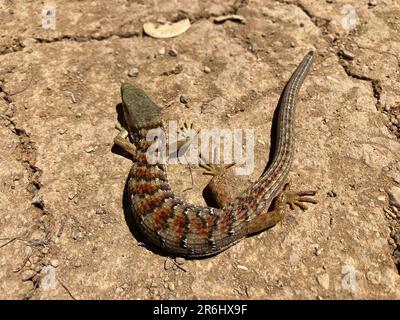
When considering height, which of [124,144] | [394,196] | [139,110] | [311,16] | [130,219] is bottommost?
[130,219]

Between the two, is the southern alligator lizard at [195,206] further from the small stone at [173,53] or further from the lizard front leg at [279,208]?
the small stone at [173,53]

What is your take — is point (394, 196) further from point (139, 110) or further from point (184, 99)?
point (139, 110)

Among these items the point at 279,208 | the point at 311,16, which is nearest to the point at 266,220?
the point at 279,208

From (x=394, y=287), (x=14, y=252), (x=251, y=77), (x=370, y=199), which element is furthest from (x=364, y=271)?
(x=14, y=252)

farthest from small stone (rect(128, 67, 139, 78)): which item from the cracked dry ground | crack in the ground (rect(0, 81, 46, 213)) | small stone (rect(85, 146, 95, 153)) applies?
crack in the ground (rect(0, 81, 46, 213))

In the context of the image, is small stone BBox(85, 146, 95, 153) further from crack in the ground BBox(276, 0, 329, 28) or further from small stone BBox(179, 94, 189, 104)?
crack in the ground BBox(276, 0, 329, 28)
